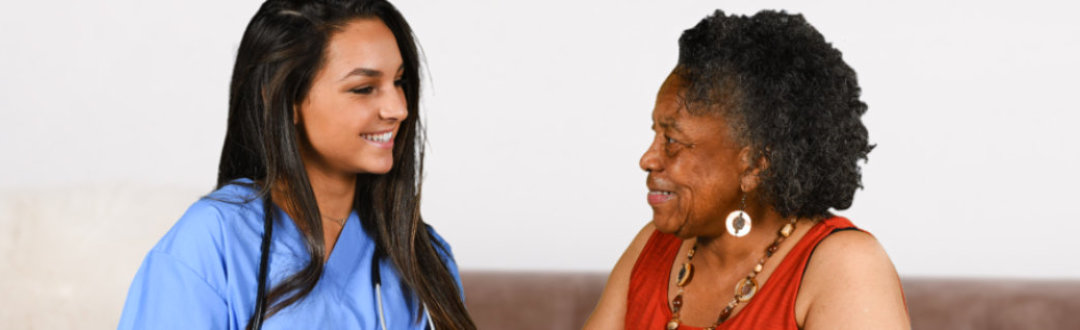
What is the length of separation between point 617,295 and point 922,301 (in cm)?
93

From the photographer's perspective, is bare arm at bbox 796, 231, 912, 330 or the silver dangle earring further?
the silver dangle earring

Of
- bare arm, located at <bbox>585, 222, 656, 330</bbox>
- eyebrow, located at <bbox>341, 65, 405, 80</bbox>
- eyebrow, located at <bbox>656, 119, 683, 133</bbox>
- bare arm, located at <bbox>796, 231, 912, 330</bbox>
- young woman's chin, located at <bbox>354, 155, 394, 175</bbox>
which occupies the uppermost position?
eyebrow, located at <bbox>341, 65, 405, 80</bbox>

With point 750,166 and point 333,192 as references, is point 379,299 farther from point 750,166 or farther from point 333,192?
point 750,166

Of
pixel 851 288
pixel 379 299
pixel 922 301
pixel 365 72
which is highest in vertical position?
pixel 365 72

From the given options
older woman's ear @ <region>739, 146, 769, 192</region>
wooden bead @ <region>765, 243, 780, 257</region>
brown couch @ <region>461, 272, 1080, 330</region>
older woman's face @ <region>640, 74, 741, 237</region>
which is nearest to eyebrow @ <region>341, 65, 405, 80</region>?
older woman's face @ <region>640, 74, 741, 237</region>

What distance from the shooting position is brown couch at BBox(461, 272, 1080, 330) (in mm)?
2398

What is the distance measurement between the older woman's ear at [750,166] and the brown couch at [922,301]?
1038 millimetres

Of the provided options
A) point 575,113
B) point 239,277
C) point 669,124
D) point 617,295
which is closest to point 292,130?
point 239,277

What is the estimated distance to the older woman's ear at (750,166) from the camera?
1.55 m

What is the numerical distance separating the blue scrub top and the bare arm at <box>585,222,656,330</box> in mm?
322

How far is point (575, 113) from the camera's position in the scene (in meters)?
2.83

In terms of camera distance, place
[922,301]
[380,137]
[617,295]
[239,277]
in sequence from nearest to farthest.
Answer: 1. [239,277]
2. [380,137]
3. [617,295]
4. [922,301]

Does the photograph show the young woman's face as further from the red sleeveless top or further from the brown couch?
the brown couch

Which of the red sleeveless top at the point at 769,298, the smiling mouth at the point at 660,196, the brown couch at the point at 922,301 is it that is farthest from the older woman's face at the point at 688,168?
the brown couch at the point at 922,301
